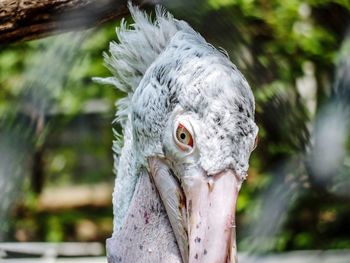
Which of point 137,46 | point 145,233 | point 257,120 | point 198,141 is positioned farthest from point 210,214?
point 257,120

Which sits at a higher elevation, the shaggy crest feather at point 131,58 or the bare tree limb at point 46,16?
the bare tree limb at point 46,16

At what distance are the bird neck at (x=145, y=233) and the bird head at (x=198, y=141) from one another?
30mm

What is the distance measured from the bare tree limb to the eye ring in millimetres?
367

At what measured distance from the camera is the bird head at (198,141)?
137 cm

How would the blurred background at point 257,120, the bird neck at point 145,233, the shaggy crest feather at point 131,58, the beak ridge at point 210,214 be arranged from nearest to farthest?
the beak ridge at point 210,214 → the bird neck at point 145,233 → the shaggy crest feather at point 131,58 → the blurred background at point 257,120

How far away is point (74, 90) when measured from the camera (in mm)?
3900

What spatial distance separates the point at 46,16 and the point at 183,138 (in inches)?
16.9

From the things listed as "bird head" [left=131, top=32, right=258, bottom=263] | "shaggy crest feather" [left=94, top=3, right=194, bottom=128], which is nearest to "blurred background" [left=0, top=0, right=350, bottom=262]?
"shaggy crest feather" [left=94, top=3, right=194, bottom=128]

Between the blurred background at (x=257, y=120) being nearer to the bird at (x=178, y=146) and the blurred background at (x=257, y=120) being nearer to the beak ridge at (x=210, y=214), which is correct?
the bird at (x=178, y=146)

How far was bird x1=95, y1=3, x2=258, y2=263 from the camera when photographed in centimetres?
137

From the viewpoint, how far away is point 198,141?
139 cm

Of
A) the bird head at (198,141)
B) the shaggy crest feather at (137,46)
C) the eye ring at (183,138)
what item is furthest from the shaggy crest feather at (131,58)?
the eye ring at (183,138)

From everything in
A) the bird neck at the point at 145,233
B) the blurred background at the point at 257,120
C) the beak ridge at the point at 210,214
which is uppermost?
the beak ridge at the point at 210,214

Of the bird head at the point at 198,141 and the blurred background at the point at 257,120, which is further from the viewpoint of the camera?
the blurred background at the point at 257,120
